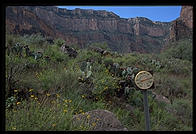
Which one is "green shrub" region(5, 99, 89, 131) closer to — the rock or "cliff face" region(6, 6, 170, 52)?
the rock

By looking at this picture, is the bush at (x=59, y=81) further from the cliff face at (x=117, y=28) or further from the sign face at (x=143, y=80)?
the sign face at (x=143, y=80)

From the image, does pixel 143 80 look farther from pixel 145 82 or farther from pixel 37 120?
pixel 37 120

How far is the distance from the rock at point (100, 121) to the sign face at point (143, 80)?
75cm

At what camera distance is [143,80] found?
Result: 225cm

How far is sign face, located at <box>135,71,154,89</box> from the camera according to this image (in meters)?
2.24

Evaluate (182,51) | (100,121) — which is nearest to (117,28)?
(182,51)

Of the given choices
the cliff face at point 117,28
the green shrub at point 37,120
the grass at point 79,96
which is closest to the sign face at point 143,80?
the grass at point 79,96

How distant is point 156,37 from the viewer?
13.8 ft

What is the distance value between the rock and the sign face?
745 millimetres

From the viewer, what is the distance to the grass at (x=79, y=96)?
2281 mm

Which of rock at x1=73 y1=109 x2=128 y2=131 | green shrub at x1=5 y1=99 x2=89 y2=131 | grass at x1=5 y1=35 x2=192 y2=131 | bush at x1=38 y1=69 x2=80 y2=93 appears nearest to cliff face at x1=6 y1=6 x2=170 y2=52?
grass at x1=5 y1=35 x2=192 y2=131

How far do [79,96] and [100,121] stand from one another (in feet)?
2.69
